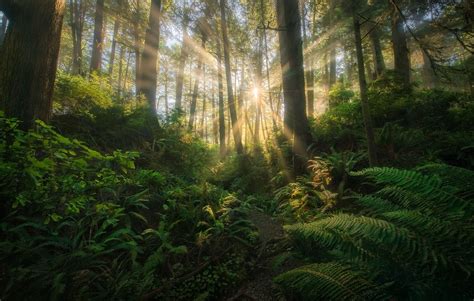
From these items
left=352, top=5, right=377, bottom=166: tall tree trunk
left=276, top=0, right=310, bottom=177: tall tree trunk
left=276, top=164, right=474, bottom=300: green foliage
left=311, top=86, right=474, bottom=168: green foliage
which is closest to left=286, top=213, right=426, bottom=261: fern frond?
left=276, top=164, right=474, bottom=300: green foliage

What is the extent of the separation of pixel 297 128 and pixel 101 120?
230 inches

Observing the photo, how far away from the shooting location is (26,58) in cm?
382

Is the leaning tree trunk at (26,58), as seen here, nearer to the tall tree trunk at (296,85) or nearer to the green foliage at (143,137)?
the green foliage at (143,137)

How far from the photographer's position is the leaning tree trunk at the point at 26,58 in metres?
3.75

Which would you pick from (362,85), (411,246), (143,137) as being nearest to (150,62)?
(143,137)

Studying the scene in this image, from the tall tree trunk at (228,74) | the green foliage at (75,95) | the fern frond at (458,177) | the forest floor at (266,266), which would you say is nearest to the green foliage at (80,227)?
the forest floor at (266,266)

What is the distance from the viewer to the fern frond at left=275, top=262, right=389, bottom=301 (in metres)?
1.84

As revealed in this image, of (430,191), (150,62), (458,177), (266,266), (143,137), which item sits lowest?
(266,266)

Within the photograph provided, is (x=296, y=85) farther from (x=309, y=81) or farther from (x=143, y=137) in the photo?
(x=309, y=81)

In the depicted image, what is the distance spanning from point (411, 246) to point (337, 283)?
61 centimetres

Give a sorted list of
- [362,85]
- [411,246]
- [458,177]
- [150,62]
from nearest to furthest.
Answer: [411,246] < [458,177] < [362,85] < [150,62]

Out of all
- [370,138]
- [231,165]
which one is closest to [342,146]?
[370,138]

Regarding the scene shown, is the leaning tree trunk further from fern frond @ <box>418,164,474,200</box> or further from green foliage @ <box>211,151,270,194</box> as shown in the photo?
green foliage @ <box>211,151,270,194</box>

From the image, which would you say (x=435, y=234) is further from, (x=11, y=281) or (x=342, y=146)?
(x=342, y=146)
